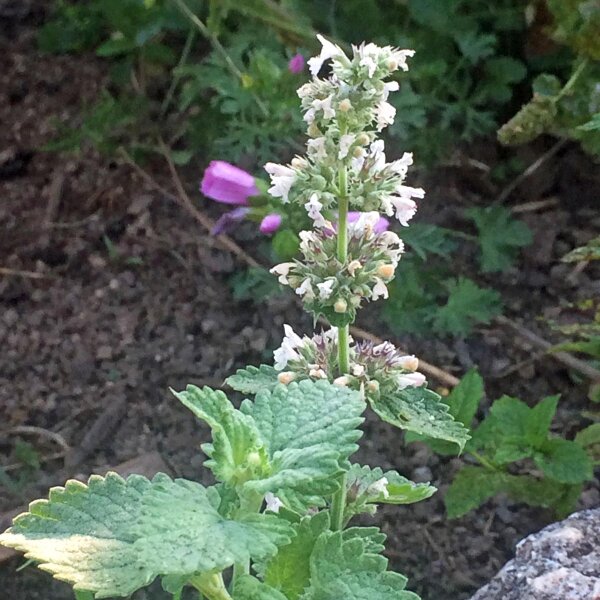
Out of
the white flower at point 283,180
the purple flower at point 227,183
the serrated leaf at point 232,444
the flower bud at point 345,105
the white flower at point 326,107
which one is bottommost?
the purple flower at point 227,183

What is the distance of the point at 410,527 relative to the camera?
1468 millimetres

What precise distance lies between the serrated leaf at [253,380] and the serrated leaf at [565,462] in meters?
0.56

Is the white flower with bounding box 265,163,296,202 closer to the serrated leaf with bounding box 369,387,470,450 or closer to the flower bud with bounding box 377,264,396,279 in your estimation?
the flower bud with bounding box 377,264,396,279

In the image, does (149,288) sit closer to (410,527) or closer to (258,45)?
(258,45)

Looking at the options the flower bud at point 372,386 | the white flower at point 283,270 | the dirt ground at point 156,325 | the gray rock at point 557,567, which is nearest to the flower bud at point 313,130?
the white flower at point 283,270

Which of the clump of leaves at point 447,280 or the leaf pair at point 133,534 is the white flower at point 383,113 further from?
the clump of leaves at point 447,280

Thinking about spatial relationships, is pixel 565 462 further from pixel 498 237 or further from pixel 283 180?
pixel 283 180

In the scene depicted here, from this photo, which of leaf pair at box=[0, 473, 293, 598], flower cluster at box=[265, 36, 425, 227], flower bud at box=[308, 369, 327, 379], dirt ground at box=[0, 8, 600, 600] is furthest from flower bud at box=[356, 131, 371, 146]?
dirt ground at box=[0, 8, 600, 600]

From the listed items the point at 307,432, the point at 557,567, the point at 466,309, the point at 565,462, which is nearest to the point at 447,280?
the point at 466,309

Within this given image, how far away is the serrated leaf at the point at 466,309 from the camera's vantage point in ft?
5.39

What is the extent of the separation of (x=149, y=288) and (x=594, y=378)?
0.90 meters

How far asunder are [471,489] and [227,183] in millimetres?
646

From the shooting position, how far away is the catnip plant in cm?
69

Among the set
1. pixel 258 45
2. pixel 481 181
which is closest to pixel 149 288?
pixel 258 45
